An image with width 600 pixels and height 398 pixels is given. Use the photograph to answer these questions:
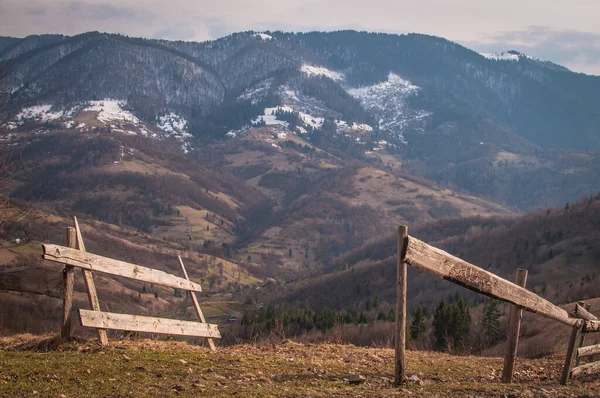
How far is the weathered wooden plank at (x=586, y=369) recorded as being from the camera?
13617 millimetres

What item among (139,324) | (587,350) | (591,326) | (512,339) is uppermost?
(591,326)

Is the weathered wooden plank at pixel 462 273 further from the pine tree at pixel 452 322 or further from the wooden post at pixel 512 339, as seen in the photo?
the pine tree at pixel 452 322

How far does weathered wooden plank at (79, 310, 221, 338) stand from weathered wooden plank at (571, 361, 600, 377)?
8.99 metres

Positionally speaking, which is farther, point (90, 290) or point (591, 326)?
point (591, 326)

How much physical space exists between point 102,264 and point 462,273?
794 cm

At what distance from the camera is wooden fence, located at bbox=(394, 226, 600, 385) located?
10359 millimetres

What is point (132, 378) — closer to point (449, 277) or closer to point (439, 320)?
point (449, 277)

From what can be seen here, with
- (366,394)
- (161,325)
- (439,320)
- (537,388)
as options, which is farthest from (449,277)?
(439,320)

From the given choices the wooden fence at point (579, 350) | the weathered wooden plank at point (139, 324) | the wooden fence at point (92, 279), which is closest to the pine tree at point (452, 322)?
the wooden fence at point (579, 350)

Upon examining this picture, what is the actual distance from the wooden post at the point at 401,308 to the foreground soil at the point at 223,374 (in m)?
0.39

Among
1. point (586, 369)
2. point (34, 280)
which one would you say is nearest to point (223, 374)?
point (34, 280)

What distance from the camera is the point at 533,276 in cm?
18512

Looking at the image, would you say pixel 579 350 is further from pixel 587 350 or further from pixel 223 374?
pixel 223 374

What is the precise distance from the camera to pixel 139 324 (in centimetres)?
1334
